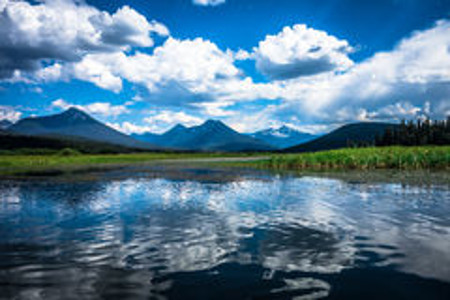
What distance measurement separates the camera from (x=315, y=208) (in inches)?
741

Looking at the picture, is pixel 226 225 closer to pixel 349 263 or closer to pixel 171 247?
pixel 171 247

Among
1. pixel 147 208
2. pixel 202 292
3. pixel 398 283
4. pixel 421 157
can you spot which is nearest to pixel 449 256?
pixel 398 283

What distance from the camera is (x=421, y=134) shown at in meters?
149

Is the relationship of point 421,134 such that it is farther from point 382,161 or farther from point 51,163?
point 51,163

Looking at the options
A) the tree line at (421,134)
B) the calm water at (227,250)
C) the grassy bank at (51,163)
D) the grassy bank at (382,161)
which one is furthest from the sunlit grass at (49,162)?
the tree line at (421,134)

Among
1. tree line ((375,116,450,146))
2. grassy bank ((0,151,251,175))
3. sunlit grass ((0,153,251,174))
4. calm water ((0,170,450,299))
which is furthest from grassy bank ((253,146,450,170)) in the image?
tree line ((375,116,450,146))

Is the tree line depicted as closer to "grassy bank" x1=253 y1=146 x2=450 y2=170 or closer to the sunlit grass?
"grassy bank" x1=253 y1=146 x2=450 y2=170

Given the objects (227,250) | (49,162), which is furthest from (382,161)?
(49,162)

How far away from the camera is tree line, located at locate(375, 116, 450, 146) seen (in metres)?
143

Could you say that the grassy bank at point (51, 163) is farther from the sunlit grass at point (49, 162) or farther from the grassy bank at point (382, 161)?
the grassy bank at point (382, 161)

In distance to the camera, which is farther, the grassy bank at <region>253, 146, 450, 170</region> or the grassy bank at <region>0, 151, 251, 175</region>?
the grassy bank at <region>0, 151, 251, 175</region>

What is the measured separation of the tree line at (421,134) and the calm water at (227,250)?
14826 centimetres

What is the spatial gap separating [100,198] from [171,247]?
14348 mm

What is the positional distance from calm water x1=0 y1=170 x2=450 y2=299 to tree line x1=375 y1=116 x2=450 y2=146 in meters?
148
